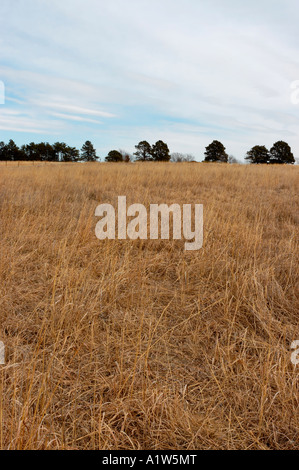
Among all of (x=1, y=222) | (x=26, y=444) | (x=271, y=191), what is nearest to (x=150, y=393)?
(x=26, y=444)

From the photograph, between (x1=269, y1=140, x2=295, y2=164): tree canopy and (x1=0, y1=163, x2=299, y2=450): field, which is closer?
(x1=0, y1=163, x2=299, y2=450): field

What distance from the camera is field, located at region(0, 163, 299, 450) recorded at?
1.60 meters

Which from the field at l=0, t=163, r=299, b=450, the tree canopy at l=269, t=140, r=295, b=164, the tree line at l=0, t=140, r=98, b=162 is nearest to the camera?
the field at l=0, t=163, r=299, b=450

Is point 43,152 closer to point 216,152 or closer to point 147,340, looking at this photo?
point 216,152

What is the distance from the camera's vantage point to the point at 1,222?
15.5ft

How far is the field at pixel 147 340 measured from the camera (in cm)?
160

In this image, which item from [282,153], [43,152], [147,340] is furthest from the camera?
[43,152]

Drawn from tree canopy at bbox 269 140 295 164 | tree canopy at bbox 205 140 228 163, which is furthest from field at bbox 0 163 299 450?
tree canopy at bbox 269 140 295 164

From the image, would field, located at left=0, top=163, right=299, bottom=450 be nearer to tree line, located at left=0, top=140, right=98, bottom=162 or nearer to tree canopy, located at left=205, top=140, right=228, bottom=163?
tree canopy, located at left=205, top=140, right=228, bottom=163

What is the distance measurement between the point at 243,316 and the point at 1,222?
3.97 meters

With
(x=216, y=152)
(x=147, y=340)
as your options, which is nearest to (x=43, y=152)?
(x=216, y=152)

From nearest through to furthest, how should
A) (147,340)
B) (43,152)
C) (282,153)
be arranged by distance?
(147,340) → (282,153) → (43,152)

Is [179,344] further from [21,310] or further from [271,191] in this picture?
[271,191]

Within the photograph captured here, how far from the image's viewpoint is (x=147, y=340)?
2.34 metres
